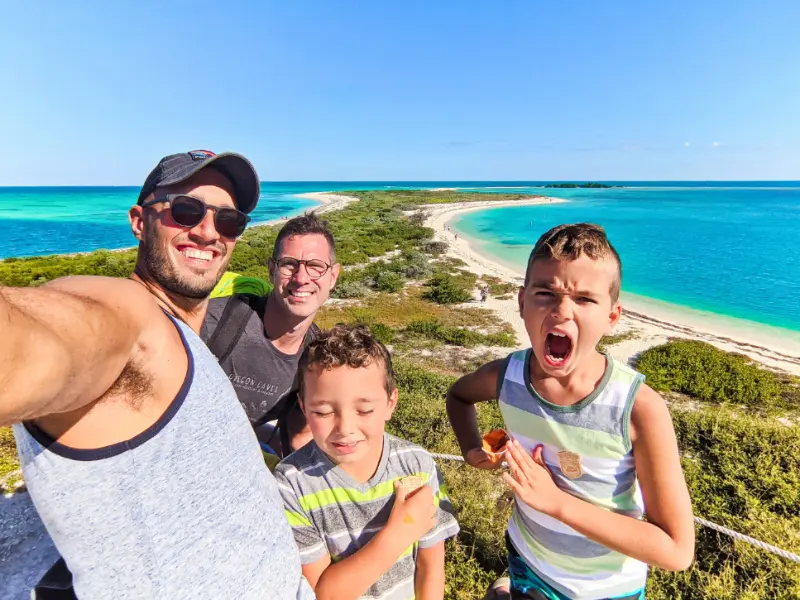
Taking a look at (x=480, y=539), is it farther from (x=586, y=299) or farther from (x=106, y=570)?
(x=106, y=570)

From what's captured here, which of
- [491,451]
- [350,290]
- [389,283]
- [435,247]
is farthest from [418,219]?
[491,451]

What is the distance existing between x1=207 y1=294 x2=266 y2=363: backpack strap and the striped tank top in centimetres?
192

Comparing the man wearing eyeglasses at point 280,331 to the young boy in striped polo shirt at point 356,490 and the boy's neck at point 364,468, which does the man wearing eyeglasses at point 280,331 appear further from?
the boy's neck at point 364,468

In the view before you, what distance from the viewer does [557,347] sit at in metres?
1.87

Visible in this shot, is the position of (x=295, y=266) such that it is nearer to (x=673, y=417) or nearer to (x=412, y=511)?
(x=412, y=511)

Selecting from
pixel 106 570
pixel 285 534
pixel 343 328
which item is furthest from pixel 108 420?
pixel 343 328

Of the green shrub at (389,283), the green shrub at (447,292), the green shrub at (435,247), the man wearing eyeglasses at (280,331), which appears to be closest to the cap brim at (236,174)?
the man wearing eyeglasses at (280,331)

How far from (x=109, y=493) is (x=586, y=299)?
1808 mm

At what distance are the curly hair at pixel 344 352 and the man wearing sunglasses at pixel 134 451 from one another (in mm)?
513

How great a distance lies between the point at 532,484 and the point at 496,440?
0.39 metres

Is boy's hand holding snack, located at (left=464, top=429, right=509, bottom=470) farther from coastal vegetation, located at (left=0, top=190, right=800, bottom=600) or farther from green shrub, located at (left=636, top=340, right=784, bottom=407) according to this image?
green shrub, located at (left=636, top=340, right=784, bottom=407)

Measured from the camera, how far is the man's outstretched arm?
765mm

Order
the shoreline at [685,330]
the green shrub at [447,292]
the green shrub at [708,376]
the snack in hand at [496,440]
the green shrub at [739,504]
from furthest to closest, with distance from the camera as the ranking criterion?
1. the green shrub at [447,292]
2. the shoreline at [685,330]
3. the green shrub at [708,376]
4. the green shrub at [739,504]
5. the snack in hand at [496,440]

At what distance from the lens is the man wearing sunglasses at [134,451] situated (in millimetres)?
863
